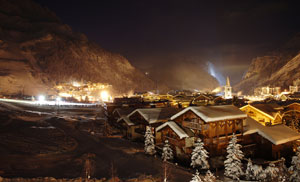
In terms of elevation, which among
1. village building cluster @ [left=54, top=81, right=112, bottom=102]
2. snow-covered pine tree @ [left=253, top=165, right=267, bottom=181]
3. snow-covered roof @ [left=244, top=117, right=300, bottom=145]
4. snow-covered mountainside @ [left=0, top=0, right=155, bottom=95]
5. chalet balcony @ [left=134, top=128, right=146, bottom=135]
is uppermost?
snow-covered mountainside @ [left=0, top=0, right=155, bottom=95]

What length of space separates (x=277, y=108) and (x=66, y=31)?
13192cm

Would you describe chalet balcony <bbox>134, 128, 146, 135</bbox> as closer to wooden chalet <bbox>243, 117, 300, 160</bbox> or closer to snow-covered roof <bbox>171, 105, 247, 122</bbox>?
snow-covered roof <bbox>171, 105, 247, 122</bbox>

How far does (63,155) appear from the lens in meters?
19.2

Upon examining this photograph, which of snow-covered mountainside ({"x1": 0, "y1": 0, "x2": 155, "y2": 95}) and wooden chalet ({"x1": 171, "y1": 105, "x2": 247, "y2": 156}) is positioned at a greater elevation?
snow-covered mountainside ({"x1": 0, "y1": 0, "x2": 155, "y2": 95})

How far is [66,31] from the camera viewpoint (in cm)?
12875

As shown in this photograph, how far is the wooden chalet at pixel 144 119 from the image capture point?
26.8 meters

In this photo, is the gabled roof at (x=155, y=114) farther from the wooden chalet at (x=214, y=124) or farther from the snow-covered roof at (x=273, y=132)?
the snow-covered roof at (x=273, y=132)

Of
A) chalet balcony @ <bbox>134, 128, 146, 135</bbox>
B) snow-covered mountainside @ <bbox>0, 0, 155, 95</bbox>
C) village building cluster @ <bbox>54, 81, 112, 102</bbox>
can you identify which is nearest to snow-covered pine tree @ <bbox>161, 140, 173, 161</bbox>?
chalet balcony @ <bbox>134, 128, 146, 135</bbox>

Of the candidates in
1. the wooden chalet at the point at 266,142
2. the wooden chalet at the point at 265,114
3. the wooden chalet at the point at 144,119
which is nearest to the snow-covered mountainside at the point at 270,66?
the wooden chalet at the point at 265,114

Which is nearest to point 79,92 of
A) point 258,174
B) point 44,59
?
point 44,59

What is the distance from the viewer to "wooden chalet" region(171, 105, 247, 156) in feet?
65.1

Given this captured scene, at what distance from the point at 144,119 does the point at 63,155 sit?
12.0m

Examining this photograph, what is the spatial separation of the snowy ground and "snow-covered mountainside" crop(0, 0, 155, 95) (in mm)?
51416

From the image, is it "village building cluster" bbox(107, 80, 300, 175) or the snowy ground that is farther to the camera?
"village building cluster" bbox(107, 80, 300, 175)
